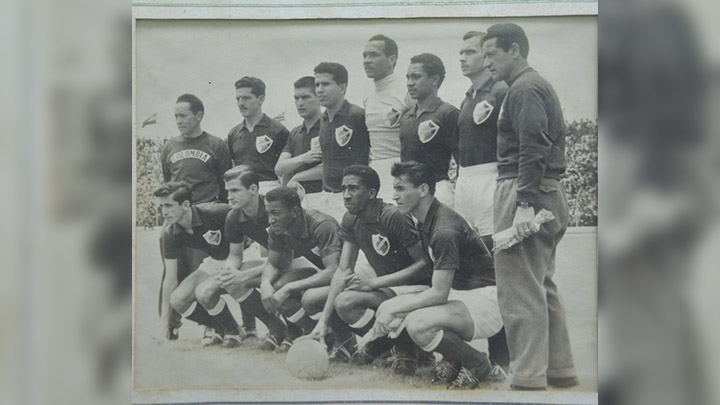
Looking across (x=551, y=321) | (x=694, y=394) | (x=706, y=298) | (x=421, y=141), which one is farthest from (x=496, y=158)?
(x=694, y=394)

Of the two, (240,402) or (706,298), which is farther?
(240,402)

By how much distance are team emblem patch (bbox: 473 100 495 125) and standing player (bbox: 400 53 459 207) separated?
0.05 metres

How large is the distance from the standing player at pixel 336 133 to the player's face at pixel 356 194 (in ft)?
0.07

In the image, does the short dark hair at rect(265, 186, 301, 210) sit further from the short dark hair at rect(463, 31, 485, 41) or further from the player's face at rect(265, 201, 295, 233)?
the short dark hair at rect(463, 31, 485, 41)

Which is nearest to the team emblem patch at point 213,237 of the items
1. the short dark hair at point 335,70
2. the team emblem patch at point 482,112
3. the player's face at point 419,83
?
the short dark hair at point 335,70

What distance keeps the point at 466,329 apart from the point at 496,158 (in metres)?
0.41

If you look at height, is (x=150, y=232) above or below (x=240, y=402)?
above

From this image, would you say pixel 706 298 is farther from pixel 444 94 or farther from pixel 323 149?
pixel 323 149

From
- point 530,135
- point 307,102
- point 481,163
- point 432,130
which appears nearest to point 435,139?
Answer: point 432,130

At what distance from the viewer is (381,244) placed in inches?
65.3

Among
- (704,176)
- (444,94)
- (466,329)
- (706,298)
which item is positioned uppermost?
(444,94)

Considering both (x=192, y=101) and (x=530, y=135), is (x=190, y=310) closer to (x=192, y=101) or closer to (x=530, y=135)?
(x=192, y=101)

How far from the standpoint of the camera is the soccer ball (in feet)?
5.45

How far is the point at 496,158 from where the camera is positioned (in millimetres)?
1639
